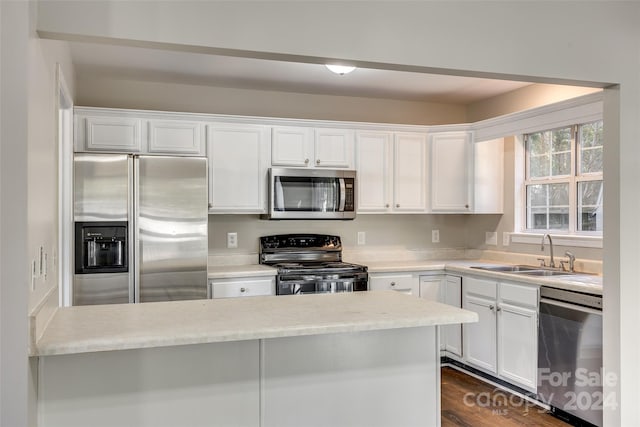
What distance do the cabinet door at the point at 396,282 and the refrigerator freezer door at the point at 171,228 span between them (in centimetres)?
139

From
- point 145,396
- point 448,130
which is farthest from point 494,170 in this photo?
point 145,396

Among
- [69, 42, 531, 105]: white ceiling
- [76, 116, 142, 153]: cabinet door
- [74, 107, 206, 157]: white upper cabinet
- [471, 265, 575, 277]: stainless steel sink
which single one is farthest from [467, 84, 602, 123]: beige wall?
[76, 116, 142, 153]: cabinet door

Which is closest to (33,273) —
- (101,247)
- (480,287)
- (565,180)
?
(101,247)

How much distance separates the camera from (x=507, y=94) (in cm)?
457

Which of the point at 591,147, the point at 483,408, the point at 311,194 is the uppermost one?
the point at 591,147

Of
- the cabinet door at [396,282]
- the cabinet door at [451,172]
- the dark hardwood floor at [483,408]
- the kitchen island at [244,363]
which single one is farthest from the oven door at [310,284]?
the kitchen island at [244,363]

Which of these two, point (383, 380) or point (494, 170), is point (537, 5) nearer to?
point (383, 380)

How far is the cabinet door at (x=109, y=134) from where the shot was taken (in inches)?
144

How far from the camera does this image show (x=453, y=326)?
4.28m

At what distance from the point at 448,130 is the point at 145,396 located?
3545mm

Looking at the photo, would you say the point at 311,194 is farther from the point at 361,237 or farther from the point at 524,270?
the point at 524,270

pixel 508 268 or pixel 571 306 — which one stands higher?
pixel 508 268

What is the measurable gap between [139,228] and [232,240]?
1.04 meters

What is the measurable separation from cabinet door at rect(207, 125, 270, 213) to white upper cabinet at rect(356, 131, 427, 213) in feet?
2.81
